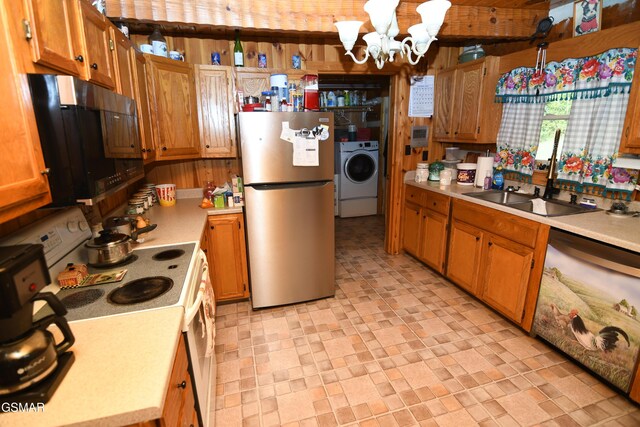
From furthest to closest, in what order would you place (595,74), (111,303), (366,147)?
(366,147)
(595,74)
(111,303)

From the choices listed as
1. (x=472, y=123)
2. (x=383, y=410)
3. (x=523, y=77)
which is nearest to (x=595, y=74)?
(x=523, y=77)

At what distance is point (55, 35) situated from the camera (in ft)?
3.82

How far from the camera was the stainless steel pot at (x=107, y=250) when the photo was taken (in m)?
1.54

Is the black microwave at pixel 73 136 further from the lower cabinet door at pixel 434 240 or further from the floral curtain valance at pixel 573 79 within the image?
the floral curtain valance at pixel 573 79

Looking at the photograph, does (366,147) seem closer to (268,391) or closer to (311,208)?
(311,208)

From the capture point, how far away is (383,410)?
1765mm

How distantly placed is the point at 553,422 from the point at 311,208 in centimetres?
192

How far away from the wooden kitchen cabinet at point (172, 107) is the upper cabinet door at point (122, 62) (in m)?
0.36

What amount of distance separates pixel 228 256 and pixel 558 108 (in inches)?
111

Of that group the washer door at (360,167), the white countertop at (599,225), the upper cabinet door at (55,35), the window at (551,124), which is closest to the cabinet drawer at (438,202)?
the white countertop at (599,225)

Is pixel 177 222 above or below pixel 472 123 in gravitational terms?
below

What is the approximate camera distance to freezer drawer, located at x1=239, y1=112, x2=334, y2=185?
2.39m

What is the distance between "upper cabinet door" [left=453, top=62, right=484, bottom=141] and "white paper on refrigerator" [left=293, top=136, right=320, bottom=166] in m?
1.59

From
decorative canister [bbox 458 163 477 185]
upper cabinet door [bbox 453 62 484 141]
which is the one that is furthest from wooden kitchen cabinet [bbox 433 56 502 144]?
decorative canister [bbox 458 163 477 185]
